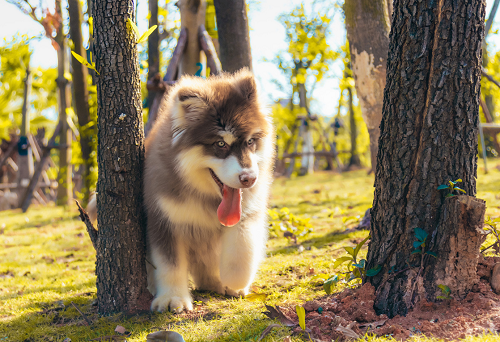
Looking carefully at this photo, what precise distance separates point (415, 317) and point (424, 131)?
1085 millimetres

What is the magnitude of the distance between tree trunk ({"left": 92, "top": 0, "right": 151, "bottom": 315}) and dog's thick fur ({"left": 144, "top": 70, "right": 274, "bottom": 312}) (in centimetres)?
13

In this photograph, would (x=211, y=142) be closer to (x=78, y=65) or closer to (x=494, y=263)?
(x=494, y=263)

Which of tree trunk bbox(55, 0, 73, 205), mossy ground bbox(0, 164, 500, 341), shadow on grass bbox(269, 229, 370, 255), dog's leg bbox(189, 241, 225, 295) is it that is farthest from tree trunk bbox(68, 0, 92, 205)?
dog's leg bbox(189, 241, 225, 295)

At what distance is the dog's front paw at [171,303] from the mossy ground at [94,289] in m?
0.07

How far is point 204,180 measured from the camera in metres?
3.03

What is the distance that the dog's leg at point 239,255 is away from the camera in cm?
311

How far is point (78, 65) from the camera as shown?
300 inches

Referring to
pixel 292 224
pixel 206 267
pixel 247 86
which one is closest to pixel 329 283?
pixel 206 267

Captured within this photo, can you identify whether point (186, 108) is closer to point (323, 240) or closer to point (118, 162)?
point (118, 162)

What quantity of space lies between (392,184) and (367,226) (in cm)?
271

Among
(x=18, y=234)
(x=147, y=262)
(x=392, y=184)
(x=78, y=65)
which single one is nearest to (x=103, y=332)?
(x=147, y=262)

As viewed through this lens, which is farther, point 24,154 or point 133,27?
point 24,154

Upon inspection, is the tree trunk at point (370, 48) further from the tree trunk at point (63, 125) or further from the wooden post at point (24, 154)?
the wooden post at point (24, 154)

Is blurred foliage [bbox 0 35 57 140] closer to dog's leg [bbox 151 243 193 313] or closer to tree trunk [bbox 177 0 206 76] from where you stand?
tree trunk [bbox 177 0 206 76]
